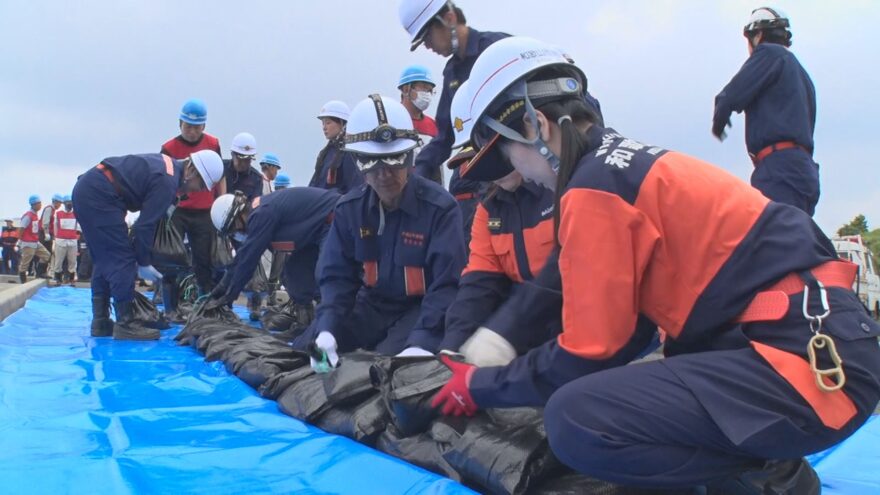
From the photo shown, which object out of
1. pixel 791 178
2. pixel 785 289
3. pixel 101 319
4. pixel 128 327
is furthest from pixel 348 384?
pixel 101 319

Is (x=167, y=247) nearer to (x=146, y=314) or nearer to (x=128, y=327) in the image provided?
(x=146, y=314)

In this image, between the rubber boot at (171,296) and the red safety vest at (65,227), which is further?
the red safety vest at (65,227)

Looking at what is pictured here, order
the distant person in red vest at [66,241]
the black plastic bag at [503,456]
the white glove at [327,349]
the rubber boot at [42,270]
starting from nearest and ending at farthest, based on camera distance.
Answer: the black plastic bag at [503,456] → the white glove at [327,349] → the distant person in red vest at [66,241] → the rubber boot at [42,270]

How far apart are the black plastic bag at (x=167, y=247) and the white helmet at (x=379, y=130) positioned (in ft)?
9.88

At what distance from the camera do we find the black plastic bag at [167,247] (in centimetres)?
544

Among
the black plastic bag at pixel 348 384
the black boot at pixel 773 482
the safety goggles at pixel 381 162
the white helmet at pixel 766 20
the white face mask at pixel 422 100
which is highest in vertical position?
the white helmet at pixel 766 20

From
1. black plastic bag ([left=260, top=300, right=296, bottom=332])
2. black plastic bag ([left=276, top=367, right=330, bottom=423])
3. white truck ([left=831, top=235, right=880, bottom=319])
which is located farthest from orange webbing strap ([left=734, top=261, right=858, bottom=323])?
white truck ([left=831, top=235, right=880, bottom=319])

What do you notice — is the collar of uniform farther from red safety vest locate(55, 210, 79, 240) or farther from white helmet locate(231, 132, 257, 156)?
red safety vest locate(55, 210, 79, 240)

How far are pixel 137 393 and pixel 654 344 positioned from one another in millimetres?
2101

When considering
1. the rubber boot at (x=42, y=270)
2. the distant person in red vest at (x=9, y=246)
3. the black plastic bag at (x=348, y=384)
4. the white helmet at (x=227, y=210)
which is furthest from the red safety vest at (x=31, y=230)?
the black plastic bag at (x=348, y=384)

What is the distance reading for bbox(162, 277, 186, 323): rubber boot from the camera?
571 centimetres

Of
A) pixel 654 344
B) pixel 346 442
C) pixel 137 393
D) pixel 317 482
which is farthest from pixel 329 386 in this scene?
pixel 654 344

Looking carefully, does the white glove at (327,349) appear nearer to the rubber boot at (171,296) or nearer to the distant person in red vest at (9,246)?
the rubber boot at (171,296)

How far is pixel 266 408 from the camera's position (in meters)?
2.49
